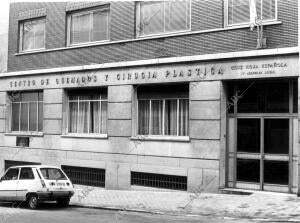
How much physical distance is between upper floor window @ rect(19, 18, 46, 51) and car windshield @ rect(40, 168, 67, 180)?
7.87 m

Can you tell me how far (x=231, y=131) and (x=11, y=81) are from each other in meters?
11.3

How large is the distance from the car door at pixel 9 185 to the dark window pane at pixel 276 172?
800 cm

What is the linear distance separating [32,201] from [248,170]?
6956 millimetres

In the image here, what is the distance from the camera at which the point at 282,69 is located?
47.9 ft

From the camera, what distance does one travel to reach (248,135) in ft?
52.1

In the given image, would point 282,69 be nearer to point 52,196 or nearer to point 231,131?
point 231,131

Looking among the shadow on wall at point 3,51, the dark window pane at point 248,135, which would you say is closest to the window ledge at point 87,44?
the shadow on wall at point 3,51

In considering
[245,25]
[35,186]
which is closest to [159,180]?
[35,186]

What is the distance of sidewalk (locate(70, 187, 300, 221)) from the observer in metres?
12.7

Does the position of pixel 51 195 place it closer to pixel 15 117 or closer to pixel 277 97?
pixel 277 97

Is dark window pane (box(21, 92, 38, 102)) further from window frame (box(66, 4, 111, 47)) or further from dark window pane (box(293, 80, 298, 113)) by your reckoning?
dark window pane (box(293, 80, 298, 113))

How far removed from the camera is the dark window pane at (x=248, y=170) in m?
15.6

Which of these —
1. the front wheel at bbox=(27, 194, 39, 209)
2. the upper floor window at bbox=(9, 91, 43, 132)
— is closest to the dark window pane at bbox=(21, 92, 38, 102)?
the upper floor window at bbox=(9, 91, 43, 132)

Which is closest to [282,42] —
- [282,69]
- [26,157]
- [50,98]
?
[282,69]
